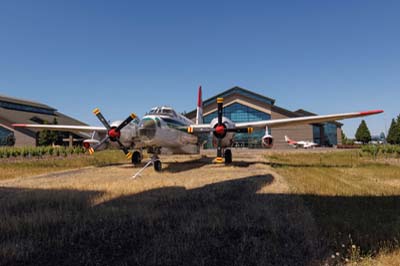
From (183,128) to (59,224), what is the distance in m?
11.7

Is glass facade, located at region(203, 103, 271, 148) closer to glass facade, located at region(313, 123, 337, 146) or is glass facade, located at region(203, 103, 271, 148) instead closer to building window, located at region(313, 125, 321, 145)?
building window, located at region(313, 125, 321, 145)

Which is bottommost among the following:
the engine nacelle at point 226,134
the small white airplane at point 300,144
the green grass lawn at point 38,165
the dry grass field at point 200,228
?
the dry grass field at point 200,228

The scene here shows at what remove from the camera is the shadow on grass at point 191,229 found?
11.6 feet

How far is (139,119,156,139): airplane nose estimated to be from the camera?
1317 cm

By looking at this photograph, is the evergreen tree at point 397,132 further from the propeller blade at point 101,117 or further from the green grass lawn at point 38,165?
the propeller blade at point 101,117

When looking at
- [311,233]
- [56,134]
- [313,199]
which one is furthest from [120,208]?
[56,134]

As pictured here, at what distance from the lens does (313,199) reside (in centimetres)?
687

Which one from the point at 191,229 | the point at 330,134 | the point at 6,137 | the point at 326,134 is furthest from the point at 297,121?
the point at 330,134

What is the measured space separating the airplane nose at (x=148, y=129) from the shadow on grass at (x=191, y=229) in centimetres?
634

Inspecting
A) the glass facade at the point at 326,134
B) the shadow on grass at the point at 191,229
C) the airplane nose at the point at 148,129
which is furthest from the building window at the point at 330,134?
the shadow on grass at the point at 191,229

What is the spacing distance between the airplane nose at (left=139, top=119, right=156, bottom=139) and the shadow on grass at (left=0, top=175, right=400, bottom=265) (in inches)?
250

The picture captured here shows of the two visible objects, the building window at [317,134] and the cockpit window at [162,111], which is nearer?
the cockpit window at [162,111]

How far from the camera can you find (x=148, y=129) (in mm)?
13266

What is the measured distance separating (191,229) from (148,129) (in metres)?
9.38
